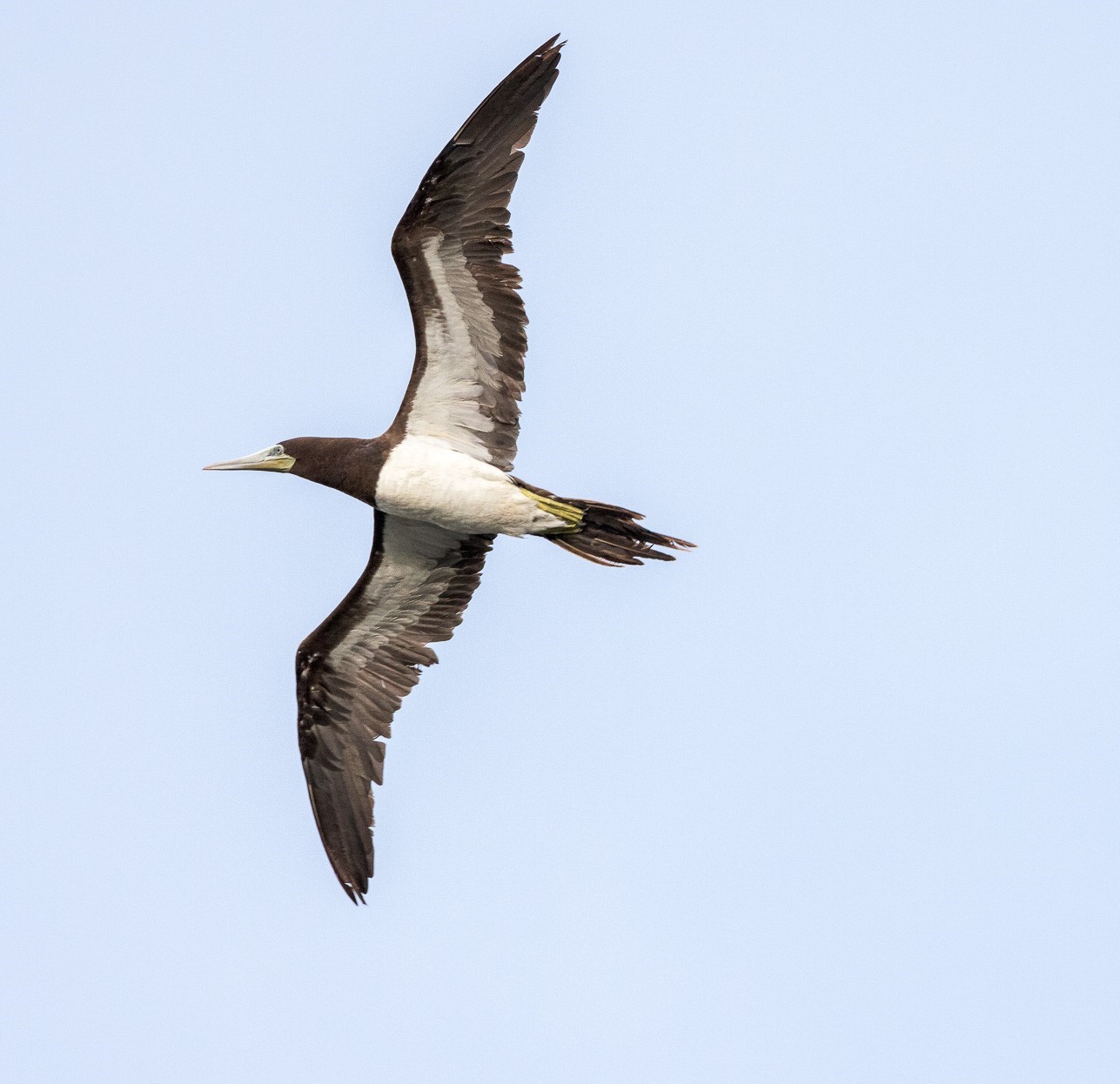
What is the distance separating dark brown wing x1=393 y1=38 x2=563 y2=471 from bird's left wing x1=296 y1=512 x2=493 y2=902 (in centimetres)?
127

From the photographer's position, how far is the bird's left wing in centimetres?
1788

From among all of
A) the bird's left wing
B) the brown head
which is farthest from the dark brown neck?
the bird's left wing

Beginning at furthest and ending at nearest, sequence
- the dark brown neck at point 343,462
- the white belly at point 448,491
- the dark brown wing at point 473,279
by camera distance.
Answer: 1. the dark brown neck at point 343,462
2. the white belly at point 448,491
3. the dark brown wing at point 473,279

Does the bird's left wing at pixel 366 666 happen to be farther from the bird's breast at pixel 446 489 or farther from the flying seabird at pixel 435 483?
the bird's breast at pixel 446 489

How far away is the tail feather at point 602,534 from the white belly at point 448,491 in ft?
0.37

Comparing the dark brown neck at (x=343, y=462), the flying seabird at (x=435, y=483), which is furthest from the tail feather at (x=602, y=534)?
the dark brown neck at (x=343, y=462)

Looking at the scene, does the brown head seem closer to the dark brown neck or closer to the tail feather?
the dark brown neck

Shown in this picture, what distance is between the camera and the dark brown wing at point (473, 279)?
1609cm

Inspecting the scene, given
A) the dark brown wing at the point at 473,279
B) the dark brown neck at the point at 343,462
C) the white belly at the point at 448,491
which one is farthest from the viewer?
the dark brown neck at the point at 343,462

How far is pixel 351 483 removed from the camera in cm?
1708

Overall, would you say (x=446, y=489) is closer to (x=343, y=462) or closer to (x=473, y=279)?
(x=343, y=462)

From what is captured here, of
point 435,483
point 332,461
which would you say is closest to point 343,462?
point 332,461

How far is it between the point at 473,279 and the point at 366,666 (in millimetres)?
3854

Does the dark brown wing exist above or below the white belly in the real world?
above
